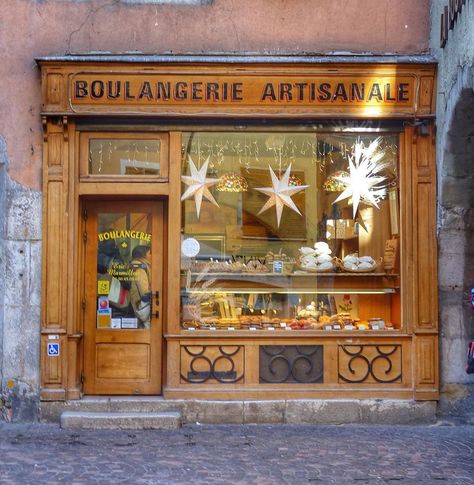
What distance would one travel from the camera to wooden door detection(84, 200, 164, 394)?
10.2m

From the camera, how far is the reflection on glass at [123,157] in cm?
1011

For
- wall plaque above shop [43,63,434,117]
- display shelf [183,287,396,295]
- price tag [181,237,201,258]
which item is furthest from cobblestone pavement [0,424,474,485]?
wall plaque above shop [43,63,434,117]

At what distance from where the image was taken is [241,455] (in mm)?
8438

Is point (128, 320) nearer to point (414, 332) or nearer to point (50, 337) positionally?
point (50, 337)

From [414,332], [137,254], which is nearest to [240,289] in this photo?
[137,254]

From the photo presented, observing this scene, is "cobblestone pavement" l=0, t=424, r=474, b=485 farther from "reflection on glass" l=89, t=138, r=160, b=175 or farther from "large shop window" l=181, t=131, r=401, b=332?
"reflection on glass" l=89, t=138, r=160, b=175

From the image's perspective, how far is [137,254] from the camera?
1031 centimetres

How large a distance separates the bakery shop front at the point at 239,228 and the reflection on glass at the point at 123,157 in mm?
16

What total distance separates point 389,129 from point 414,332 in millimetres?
2251

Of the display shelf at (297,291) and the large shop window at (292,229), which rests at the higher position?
the large shop window at (292,229)

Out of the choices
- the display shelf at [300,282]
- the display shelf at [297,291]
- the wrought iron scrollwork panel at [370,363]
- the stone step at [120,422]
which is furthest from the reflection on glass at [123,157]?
the wrought iron scrollwork panel at [370,363]

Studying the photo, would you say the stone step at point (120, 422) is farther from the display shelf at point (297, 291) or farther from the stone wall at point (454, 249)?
the stone wall at point (454, 249)

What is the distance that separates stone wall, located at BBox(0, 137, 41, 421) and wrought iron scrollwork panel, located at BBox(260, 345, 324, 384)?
2460 mm

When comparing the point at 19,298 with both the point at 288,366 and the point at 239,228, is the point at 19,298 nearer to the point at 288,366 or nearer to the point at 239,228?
the point at 239,228
